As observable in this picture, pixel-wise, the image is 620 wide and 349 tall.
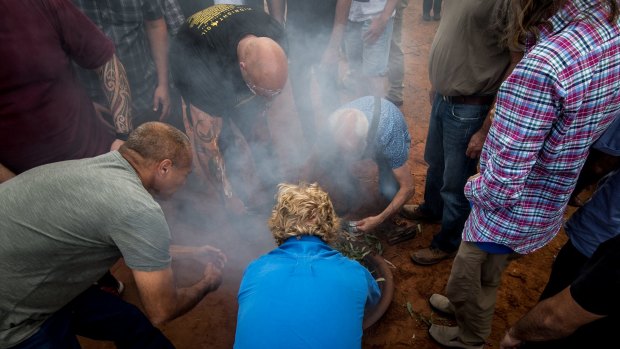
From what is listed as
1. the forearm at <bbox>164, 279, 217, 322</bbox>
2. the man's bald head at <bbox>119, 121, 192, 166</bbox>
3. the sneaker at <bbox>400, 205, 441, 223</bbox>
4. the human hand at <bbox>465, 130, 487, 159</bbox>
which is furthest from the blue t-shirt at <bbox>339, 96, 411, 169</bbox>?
the forearm at <bbox>164, 279, 217, 322</bbox>

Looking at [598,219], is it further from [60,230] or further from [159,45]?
[159,45]

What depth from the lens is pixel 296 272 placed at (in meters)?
1.74

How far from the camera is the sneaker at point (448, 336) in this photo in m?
2.70

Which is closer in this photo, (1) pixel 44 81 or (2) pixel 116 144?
(1) pixel 44 81

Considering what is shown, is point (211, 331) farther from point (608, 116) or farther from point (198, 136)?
point (608, 116)

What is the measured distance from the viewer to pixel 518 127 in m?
1.70

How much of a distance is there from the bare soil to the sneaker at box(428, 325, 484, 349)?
81 millimetres

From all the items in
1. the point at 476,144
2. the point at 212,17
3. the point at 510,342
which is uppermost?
the point at 212,17

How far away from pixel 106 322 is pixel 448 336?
7.75ft

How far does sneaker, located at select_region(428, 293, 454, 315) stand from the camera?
2992mm

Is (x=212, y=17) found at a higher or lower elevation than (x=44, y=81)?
higher

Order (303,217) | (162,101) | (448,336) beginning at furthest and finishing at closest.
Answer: (162,101)
(448,336)
(303,217)

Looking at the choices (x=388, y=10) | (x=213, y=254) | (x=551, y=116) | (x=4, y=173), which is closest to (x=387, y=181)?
(x=213, y=254)

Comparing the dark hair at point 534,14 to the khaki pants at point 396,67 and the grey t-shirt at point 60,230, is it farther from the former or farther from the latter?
the khaki pants at point 396,67
